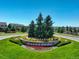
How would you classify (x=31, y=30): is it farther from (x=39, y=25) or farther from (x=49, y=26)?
(x=49, y=26)

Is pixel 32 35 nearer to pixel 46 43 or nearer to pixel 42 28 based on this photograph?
pixel 42 28

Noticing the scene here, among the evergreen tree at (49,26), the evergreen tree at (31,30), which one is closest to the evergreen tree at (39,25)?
the evergreen tree at (49,26)

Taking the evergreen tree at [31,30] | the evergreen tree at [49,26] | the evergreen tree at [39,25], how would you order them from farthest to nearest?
the evergreen tree at [31,30] → the evergreen tree at [39,25] → the evergreen tree at [49,26]

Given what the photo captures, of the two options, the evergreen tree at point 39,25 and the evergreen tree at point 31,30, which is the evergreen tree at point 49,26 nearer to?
the evergreen tree at point 39,25

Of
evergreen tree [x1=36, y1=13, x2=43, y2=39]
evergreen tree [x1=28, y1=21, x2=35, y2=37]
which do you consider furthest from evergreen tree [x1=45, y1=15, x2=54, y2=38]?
evergreen tree [x1=28, y1=21, x2=35, y2=37]

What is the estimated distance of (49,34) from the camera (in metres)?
30.0

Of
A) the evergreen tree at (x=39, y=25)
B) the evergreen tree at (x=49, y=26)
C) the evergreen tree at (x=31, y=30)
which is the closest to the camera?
the evergreen tree at (x=49, y=26)

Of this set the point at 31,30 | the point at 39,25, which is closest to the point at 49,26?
the point at 39,25

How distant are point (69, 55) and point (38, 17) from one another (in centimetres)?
1692

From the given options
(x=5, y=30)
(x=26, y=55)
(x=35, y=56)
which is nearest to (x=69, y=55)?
(x=35, y=56)

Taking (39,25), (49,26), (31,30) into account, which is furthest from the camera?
(31,30)

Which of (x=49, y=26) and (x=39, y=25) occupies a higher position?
(x=39, y=25)

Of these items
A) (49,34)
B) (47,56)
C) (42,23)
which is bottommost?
(47,56)

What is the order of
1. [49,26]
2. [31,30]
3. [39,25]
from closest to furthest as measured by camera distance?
1. [49,26]
2. [39,25]
3. [31,30]
